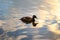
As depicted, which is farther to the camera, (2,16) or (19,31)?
(2,16)

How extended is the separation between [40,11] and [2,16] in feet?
9.43

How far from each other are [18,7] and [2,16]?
2695 millimetres

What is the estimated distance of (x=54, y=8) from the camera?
551 inches

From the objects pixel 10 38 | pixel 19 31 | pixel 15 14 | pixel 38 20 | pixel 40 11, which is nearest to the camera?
pixel 10 38

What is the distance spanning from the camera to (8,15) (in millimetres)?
11398

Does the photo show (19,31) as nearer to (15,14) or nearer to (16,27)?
(16,27)

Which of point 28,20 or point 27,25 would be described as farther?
point 28,20

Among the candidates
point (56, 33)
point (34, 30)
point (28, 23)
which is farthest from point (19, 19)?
point (56, 33)

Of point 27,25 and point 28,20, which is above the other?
point 28,20

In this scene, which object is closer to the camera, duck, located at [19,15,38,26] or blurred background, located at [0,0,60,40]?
blurred background, located at [0,0,60,40]

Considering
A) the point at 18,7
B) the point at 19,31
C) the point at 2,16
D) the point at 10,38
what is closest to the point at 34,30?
the point at 19,31

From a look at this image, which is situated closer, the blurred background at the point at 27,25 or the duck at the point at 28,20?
the blurred background at the point at 27,25

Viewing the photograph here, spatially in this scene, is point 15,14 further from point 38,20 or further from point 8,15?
point 38,20

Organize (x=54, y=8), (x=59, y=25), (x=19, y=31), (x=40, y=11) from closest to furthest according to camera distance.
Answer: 1. (x=19, y=31)
2. (x=59, y=25)
3. (x=40, y=11)
4. (x=54, y=8)
